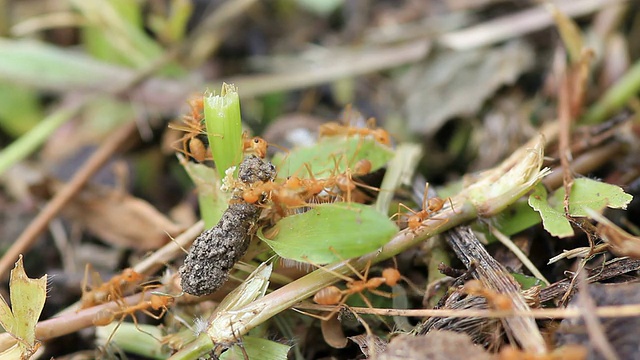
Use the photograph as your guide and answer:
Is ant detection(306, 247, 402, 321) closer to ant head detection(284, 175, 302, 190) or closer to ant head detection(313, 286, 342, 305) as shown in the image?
ant head detection(313, 286, 342, 305)

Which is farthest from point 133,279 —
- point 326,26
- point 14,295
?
point 326,26

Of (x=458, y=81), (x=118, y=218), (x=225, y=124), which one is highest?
(x=225, y=124)

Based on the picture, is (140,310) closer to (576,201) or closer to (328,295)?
(328,295)

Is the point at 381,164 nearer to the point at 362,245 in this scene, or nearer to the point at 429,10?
the point at 362,245

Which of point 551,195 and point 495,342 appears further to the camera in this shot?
point 551,195

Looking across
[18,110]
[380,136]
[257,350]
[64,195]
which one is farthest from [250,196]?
[18,110]
